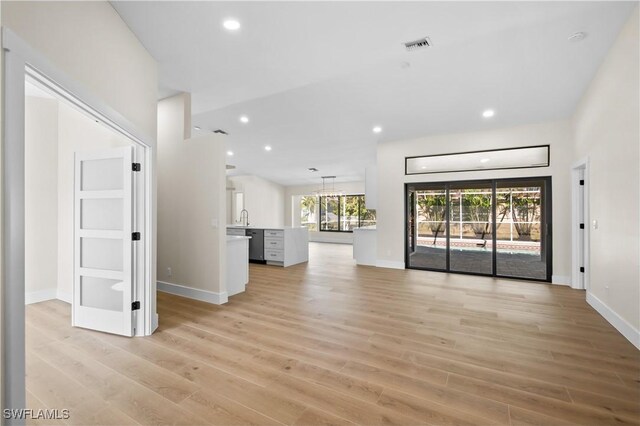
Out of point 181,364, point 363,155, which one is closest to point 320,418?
point 181,364

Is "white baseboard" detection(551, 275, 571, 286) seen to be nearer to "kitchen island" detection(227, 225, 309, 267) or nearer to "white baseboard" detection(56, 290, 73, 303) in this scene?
"kitchen island" detection(227, 225, 309, 267)

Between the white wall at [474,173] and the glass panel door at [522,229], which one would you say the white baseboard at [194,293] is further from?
the glass panel door at [522,229]

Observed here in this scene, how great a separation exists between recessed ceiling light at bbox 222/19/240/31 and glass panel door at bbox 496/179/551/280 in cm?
542

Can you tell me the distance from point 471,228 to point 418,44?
417cm

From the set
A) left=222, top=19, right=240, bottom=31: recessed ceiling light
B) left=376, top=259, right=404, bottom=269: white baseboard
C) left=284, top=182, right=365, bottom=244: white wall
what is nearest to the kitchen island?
left=376, top=259, right=404, bottom=269: white baseboard

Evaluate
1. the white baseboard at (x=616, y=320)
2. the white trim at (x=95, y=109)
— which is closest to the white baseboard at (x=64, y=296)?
the white trim at (x=95, y=109)

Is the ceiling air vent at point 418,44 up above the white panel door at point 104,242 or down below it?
above

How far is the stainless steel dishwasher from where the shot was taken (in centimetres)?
723

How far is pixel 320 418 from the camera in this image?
5.79ft

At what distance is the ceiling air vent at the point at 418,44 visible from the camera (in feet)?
10.0

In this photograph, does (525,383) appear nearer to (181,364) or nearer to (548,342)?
(548,342)

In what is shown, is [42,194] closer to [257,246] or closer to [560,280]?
[257,246]

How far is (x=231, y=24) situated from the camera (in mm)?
2695

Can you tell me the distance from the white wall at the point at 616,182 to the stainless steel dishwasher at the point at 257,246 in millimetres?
6139
